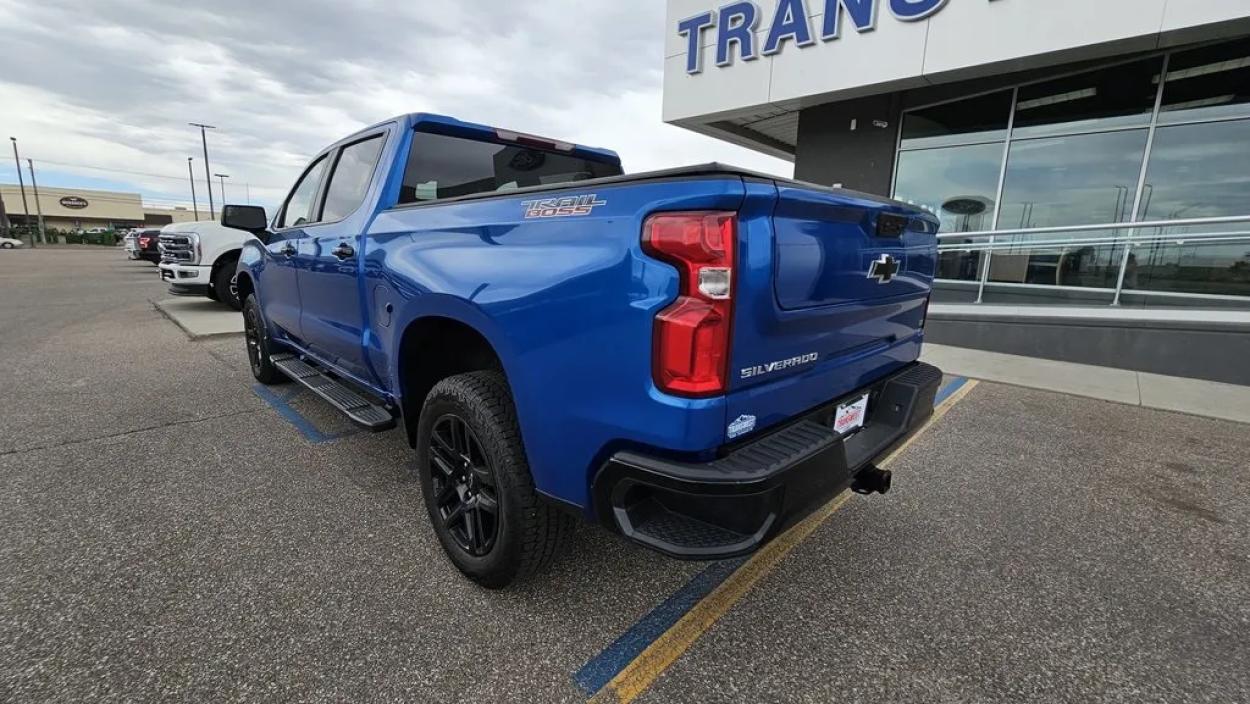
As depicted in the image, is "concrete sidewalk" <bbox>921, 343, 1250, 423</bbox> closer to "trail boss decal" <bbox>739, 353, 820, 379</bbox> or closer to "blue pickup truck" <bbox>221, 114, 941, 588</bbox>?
"blue pickup truck" <bbox>221, 114, 941, 588</bbox>

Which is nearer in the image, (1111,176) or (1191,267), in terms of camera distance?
(1191,267)

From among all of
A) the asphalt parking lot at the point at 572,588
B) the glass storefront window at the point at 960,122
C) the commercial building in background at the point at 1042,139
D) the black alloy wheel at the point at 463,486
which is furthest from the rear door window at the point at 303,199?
the glass storefront window at the point at 960,122

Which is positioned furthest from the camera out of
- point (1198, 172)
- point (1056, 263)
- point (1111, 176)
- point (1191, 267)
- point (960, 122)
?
point (960, 122)

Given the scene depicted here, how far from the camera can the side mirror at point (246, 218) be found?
4262mm

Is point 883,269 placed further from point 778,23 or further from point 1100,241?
point 778,23

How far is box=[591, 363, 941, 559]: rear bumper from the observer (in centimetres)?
156

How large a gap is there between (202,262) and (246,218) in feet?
21.3

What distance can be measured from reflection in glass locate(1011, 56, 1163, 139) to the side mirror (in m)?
10.7

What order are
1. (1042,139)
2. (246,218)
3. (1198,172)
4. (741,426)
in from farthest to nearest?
(1042,139) → (1198,172) → (246,218) → (741,426)

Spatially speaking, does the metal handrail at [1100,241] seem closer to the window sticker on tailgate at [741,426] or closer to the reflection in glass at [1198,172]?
the reflection in glass at [1198,172]

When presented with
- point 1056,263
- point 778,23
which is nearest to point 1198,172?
point 1056,263

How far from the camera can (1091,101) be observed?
334 inches

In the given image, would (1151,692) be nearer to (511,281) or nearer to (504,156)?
(511,281)

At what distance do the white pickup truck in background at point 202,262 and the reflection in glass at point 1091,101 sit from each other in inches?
507
